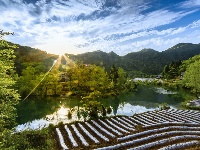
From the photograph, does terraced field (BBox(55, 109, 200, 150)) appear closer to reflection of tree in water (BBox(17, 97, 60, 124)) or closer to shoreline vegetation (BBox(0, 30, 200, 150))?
shoreline vegetation (BBox(0, 30, 200, 150))

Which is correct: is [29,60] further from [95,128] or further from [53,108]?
[95,128]

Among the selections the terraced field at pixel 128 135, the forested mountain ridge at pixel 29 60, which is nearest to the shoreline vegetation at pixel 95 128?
the terraced field at pixel 128 135

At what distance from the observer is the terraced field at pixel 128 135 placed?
20750mm

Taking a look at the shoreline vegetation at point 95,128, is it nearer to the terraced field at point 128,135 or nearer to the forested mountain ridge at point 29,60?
the terraced field at point 128,135

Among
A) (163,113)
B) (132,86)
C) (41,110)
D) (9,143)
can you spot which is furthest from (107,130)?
(132,86)

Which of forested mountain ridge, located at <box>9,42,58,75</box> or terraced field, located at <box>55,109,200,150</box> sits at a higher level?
forested mountain ridge, located at <box>9,42,58,75</box>

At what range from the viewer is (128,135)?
23.5 m

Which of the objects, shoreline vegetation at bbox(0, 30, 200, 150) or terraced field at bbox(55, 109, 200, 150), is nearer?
shoreline vegetation at bbox(0, 30, 200, 150)

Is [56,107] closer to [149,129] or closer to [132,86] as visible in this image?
[149,129]

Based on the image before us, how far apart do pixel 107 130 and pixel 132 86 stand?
170 ft

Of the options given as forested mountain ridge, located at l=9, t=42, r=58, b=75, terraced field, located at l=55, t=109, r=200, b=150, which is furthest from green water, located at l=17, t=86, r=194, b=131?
forested mountain ridge, located at l=9, t=42, r=58, b=75

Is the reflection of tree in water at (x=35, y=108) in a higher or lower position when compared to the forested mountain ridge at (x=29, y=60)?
lower

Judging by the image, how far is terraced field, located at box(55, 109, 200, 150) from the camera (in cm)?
2075

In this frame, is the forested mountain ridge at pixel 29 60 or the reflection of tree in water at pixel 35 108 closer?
the reflection of tree in water at pixel 35 108
